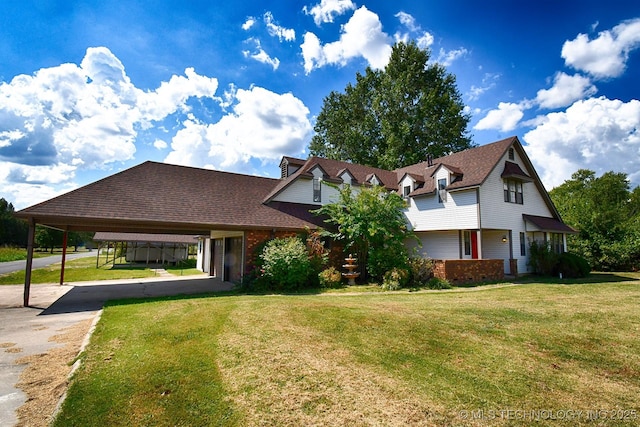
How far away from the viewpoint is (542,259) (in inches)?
765

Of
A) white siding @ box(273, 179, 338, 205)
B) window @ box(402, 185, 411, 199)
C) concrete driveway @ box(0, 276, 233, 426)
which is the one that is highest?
window @ box(402, 185, 411, 199)

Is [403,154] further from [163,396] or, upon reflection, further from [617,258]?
[163,396]

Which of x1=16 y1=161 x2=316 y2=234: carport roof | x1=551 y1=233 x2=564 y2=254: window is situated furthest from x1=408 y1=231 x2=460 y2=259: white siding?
x1=16 y1=161 x2=316 y2=234: carport roof

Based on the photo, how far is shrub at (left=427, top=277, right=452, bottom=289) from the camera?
568 inches

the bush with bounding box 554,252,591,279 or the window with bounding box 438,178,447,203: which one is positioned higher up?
the window with bounding box 438,178,447,203

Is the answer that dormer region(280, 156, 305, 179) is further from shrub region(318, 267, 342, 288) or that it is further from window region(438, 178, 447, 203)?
window region(438, 178, 447, 203)

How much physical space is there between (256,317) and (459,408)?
497 centimetres

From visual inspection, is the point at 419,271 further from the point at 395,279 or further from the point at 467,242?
the point at 467,242

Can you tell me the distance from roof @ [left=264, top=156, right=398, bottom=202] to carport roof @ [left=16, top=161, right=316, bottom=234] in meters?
1.39

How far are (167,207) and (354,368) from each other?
12.4 meters

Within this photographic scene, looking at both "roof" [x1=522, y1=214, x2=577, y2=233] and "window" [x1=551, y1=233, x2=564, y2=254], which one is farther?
"window" [x1=551, y1=233, x2=564, y2=254]

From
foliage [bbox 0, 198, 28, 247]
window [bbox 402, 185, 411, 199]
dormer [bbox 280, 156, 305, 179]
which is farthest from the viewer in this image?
foliage [bbox 0, 198, 28, 247]

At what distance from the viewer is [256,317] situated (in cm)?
744

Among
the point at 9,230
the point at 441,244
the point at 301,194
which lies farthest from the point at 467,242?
the point at 9,230
